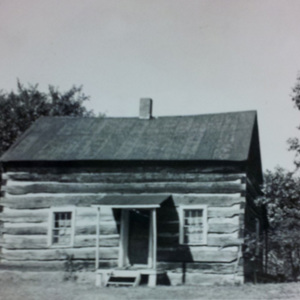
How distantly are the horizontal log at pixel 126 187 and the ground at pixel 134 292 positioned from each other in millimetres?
3041

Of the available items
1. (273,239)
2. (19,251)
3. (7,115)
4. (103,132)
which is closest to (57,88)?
(7,115)

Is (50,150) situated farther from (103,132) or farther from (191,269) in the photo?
(191,269)

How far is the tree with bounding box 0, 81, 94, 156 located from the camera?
34.1 meters

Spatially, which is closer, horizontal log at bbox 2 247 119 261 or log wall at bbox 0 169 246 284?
log wall at bbox 0 169 246 284

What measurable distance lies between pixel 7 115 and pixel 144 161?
2008 cm

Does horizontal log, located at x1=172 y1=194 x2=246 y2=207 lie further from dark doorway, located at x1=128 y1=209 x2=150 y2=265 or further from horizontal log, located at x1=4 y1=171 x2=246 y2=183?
dark doorway, located at x1=128 y1=209 x2=150 y2=265

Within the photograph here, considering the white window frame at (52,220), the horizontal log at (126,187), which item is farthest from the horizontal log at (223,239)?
the white window frame at (52,220)

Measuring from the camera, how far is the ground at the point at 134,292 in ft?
41.5

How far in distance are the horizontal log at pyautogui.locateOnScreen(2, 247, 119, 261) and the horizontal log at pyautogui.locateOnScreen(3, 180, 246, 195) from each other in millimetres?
1927

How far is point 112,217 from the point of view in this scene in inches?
673

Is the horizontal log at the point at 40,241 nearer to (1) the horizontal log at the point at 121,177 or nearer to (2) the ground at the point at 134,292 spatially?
(2) the ground at the point at 134,292

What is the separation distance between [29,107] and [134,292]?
2403cm

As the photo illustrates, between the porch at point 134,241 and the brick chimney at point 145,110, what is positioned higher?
the brick chimney at point 145,110

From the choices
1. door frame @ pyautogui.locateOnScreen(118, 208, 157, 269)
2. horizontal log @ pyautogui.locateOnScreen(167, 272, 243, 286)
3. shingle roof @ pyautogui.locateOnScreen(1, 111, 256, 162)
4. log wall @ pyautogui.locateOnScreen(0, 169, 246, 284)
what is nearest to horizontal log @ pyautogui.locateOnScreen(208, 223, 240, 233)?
log wall @ pyautogui.locateOnScreen(0, 169, 246, 284)
